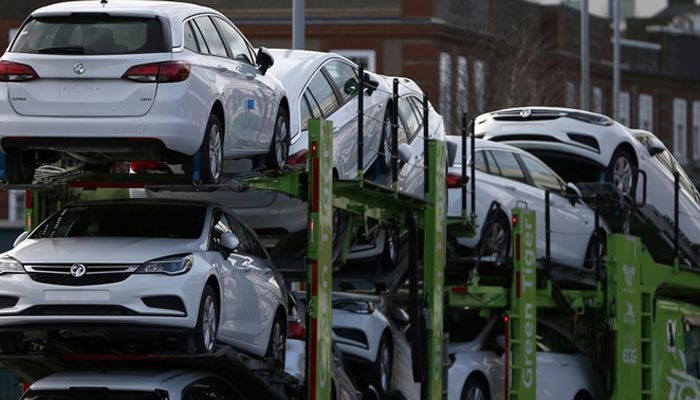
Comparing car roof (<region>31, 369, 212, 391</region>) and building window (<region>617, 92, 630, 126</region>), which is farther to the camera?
building window (<region>617, 92, 630, 126</region>)

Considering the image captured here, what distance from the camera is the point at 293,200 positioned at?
1375 centimetres

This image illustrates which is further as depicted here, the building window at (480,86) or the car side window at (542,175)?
the building window at (480,86)

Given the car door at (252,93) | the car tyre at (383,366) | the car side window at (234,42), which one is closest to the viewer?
the car door at (252,93)

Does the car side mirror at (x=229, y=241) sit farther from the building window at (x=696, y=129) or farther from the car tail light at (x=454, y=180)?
the building window at (x=696, y=129)

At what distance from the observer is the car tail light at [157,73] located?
11461mm

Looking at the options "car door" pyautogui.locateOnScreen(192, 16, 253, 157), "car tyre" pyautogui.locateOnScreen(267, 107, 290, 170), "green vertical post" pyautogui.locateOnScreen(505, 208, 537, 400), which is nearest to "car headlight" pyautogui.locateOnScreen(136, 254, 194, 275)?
"car door" pyautogui.locateOnScreen(192, 16, 253, 157)

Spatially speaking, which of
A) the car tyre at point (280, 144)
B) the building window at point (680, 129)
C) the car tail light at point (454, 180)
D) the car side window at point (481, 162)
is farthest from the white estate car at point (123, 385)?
the building window at point (680, 129)

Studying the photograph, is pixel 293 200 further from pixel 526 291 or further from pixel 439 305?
pixel 526 291

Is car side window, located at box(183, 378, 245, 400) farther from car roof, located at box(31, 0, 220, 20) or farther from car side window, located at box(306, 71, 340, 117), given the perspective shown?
car side window, located at box(306, 71, 340, 117)

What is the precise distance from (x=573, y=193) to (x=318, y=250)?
23.6 feet

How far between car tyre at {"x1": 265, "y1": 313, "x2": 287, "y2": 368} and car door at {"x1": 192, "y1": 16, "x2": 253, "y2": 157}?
1.38 meters

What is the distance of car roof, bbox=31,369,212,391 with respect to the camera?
11.4 m

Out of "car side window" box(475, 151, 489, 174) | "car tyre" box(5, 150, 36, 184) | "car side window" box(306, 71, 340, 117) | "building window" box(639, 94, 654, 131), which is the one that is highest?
"car side window" box(306, 71, 340, 117)

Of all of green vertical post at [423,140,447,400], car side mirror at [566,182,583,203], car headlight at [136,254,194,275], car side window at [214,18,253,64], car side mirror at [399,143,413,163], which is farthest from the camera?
car side mirror at [566,182,583,203]
